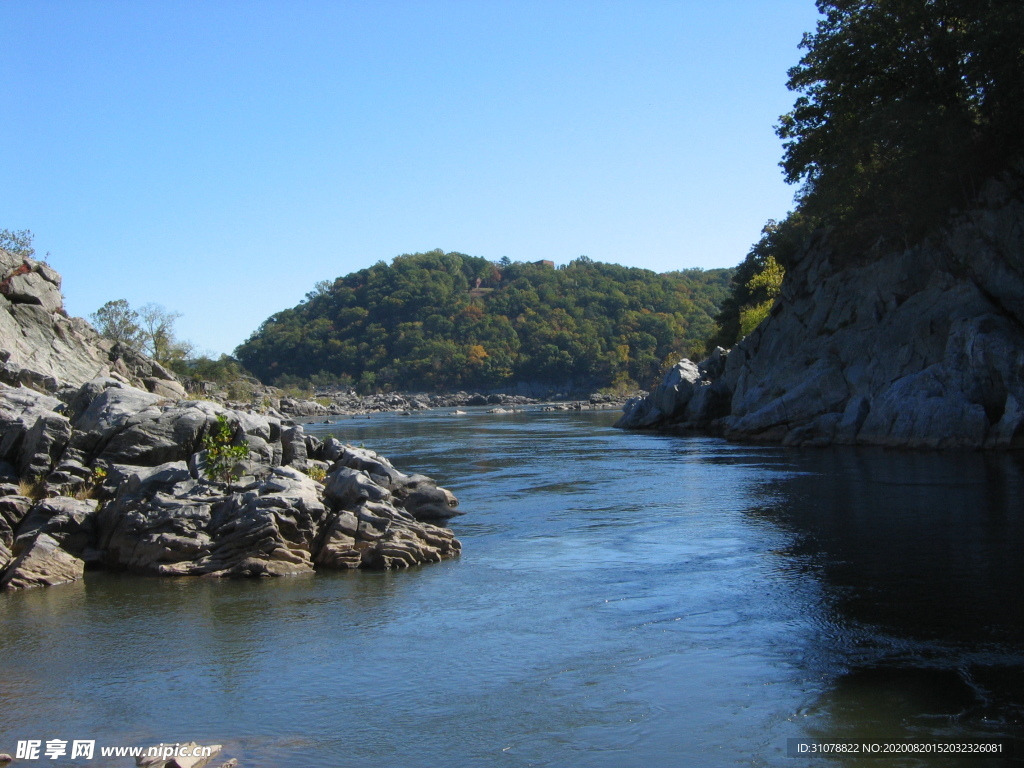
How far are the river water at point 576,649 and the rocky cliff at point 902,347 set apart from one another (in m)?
12.5

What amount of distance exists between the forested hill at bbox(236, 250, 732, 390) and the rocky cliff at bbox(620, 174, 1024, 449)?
8579 centimetres

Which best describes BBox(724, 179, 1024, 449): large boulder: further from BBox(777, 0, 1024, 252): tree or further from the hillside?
BBox(777, 0, 1024, 252): tree

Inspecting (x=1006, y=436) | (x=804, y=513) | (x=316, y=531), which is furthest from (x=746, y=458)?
(x=316, y=531)

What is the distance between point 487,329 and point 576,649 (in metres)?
157

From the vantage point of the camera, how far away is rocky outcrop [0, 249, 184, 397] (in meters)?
27.8

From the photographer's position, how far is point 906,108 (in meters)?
36.9

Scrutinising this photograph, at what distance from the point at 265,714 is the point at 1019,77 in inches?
1450

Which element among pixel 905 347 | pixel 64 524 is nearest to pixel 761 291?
pixel 905 347

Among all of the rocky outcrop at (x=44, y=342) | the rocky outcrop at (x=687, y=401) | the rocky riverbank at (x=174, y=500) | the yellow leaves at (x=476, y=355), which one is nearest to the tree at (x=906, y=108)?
the rocky outcrop at (x=687, y=401)

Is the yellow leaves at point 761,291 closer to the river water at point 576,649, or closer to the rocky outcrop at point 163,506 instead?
the river water at point 576,649

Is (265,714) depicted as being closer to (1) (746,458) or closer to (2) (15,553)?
(2) (15,553)

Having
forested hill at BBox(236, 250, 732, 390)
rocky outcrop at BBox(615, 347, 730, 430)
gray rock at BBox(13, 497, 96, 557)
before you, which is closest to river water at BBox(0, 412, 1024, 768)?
gray rock at BBox(13, 497, 96, 557)

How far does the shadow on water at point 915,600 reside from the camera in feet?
31.2

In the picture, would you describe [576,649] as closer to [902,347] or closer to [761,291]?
[902,347]
